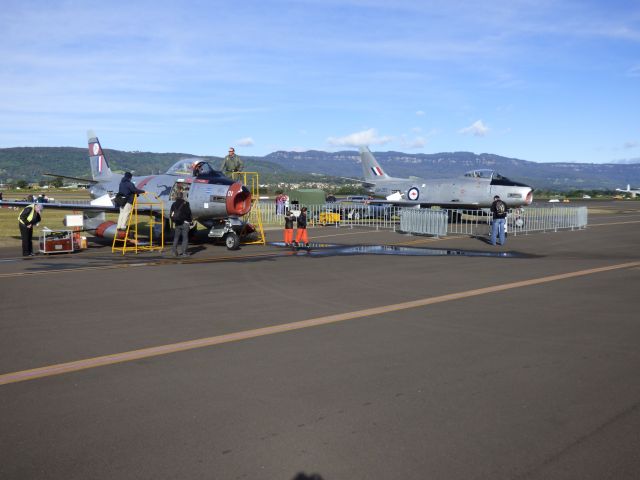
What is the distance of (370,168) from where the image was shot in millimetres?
40125

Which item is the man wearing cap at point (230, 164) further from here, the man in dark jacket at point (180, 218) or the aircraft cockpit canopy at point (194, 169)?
the man in dark jacket at point (180, 218)

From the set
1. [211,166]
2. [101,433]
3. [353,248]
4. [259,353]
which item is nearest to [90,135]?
[211,166]

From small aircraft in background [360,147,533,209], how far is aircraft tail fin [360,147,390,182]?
11.7 ft

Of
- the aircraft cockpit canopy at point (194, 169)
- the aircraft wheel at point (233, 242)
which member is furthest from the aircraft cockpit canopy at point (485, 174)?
the aircraft wheel at point (233, 242)

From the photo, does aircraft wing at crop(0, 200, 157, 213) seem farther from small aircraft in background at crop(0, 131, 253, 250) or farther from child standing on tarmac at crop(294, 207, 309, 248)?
child standing on tarmac at crop(294, 207, 309, 248)

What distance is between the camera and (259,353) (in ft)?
20.0

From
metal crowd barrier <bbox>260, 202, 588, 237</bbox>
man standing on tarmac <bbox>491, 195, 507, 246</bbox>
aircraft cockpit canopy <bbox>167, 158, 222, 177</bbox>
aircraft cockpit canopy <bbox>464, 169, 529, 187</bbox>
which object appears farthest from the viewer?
aircraft cockpit canopy <bbox>464, 169, 529, 187</bbox>

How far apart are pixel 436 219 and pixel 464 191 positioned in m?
7.54

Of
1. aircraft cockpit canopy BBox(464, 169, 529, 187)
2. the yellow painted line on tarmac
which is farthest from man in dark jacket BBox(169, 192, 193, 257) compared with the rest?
aircraft cockpit canopy BBox(464, 169, 529, 187)

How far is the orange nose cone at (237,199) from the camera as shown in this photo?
56.3 ft

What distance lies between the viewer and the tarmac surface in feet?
12.1

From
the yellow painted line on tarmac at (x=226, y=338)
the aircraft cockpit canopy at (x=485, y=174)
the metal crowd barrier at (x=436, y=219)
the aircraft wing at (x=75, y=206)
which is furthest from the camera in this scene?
the aircraft cockpit canopy at (x=485, y=174)

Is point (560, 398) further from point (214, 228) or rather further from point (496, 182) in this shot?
point (496, 182)

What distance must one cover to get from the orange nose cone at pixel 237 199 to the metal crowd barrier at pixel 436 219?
8438 millimetres
